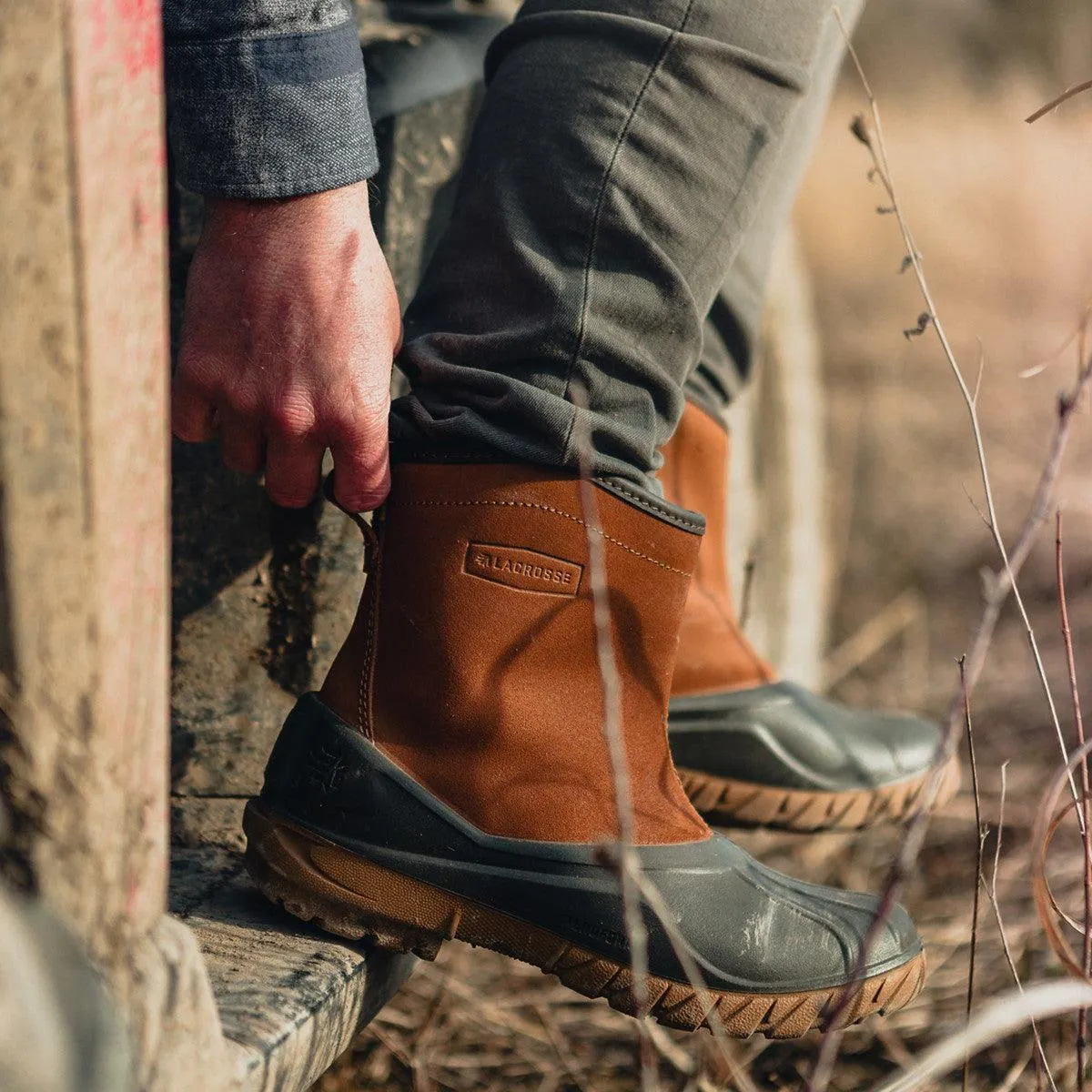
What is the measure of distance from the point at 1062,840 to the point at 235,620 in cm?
132

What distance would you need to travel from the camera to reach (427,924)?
3.37 ft

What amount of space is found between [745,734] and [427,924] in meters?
0.50

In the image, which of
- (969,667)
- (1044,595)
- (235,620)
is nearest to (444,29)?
(235,620)

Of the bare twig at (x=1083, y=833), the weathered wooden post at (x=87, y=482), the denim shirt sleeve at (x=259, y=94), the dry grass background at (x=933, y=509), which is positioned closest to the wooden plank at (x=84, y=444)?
the weathered wooden post at (x=87, y=482)

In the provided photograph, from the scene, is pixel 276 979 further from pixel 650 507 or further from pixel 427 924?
pixel 650 507

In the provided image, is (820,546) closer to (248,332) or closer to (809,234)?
(248,332)

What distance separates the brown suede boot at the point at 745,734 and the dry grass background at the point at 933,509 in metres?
0.25

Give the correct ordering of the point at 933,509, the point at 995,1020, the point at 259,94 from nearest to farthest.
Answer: the point at 995,1020
the point at 259,94
the point at 933,509

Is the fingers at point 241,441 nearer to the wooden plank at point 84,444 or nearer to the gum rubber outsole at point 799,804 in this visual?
the wooden plank at point 84,444

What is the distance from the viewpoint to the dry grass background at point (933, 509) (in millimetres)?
1465

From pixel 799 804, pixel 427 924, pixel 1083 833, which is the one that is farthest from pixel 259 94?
pixel 799 804

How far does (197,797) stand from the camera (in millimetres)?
1309

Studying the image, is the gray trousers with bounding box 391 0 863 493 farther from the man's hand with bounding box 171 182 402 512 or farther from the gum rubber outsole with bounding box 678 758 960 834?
the gum rubber outsole with bounding box 678 758 960 834

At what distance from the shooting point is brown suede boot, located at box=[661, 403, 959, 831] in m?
1.41
